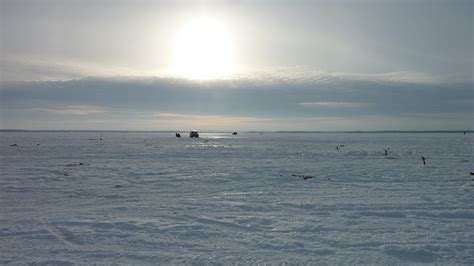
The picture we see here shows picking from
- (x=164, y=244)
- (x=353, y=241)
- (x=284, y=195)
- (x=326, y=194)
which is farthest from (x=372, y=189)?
(x=164, y=244)

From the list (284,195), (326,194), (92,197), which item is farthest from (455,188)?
(92,197)

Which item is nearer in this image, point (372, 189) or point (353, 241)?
point (353, 241)

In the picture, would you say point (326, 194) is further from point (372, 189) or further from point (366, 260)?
point (366, 260)

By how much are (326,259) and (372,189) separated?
323 inches

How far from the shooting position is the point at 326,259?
23.2 ft

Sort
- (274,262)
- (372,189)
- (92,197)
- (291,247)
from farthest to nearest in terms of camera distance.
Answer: (372,189) → (92,197) → (291,247) → (274,262)

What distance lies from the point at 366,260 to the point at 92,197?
9.17 metres

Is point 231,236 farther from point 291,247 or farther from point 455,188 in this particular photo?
point 455,188

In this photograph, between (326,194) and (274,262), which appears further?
(326,194)

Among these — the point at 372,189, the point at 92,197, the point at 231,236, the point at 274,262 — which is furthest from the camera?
the point at 372,189

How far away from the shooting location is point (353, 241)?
26.5 ft

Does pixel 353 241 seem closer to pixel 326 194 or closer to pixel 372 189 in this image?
pixel 326 194

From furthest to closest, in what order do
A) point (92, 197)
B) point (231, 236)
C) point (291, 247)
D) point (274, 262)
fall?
point (92, 197)
point (231, 236)
point (291, 247)
point (274, 262)

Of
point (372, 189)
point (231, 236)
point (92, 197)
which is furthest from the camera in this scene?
point (372, 189)
